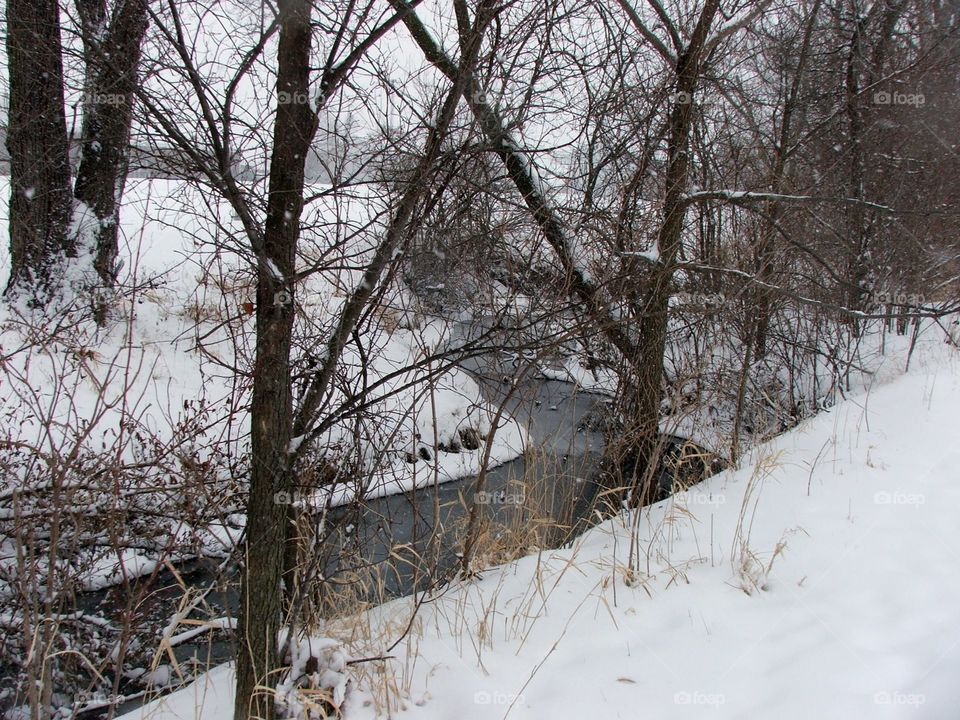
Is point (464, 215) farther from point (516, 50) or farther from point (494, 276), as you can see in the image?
point (516, 50)

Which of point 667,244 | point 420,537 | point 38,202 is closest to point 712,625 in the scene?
point 420,537

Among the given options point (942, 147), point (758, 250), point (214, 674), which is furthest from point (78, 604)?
point (942, 147)

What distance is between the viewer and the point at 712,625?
285 centimetres

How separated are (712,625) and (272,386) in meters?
2.17

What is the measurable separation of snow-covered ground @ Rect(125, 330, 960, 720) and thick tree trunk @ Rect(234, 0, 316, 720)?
36 centimetres

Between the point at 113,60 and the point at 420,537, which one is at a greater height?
the point at 113,60

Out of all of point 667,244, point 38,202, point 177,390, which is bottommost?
point 177,390

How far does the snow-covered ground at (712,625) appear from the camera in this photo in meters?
2.43

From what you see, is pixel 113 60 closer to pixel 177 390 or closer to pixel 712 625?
pixel 712 625

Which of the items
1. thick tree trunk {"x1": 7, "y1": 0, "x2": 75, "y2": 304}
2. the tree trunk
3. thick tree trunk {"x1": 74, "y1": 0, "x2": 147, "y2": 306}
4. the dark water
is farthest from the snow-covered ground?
thick tree trunk {"x1": 7, "y1": 0, "x2": 75, "y2": 304}

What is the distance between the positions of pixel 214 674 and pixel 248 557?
1.10 m

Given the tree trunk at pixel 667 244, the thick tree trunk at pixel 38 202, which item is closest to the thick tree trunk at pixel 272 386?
the tree trunk at pixel 667 244

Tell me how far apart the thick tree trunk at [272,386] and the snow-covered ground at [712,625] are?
0.36 meters

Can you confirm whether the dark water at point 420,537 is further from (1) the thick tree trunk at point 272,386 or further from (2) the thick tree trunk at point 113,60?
(2) the thick tree trunk at point 113,60
